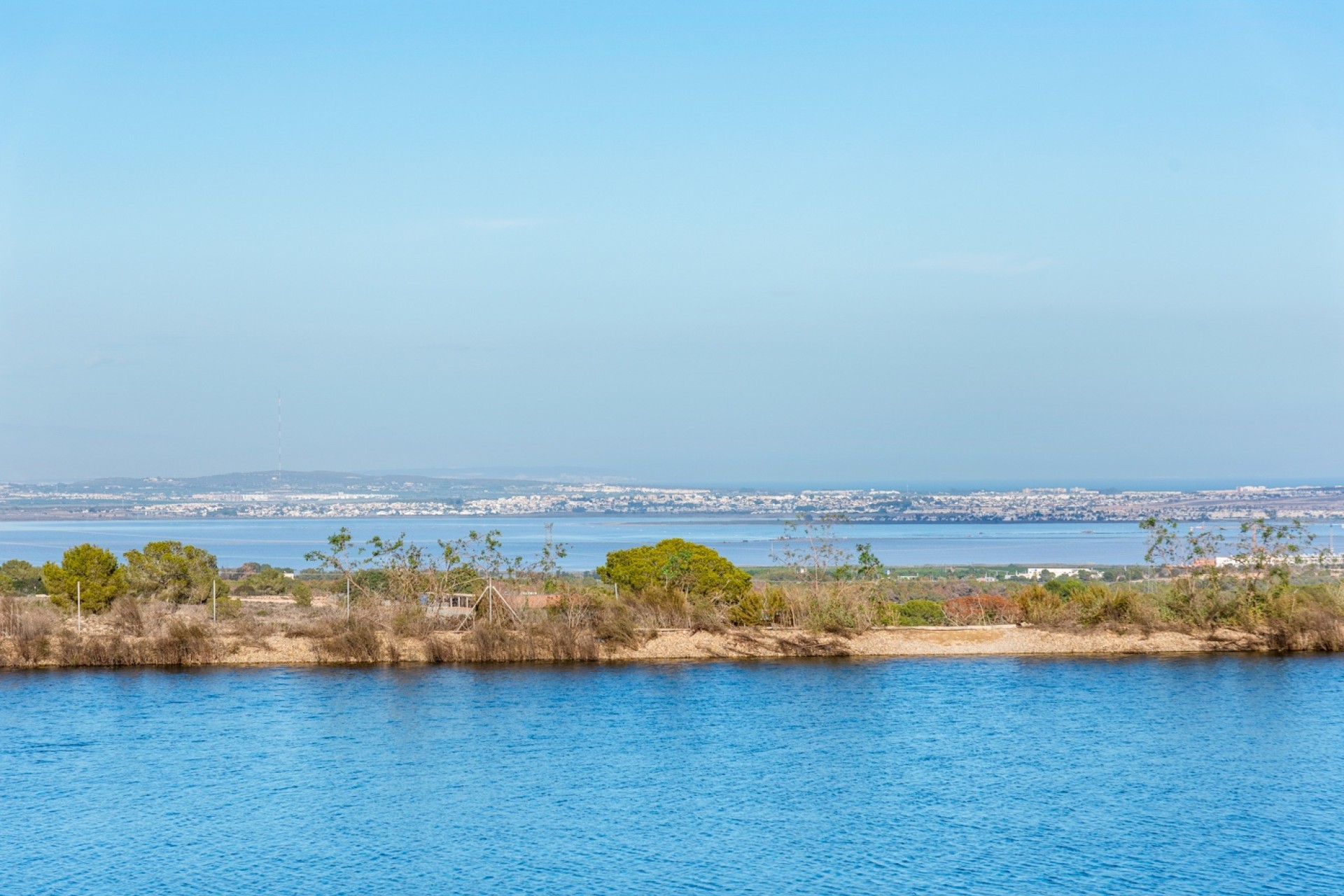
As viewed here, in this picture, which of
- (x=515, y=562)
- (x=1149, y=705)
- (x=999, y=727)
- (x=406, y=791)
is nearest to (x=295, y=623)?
(x=515, y=562)

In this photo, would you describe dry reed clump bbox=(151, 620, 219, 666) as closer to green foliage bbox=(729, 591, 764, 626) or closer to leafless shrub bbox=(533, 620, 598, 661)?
leafless shrub bbox=(533, 620, 598, 661)

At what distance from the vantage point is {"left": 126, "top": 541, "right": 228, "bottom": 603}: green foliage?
51281mm

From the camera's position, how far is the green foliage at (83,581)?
163 ft

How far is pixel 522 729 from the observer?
33.0m

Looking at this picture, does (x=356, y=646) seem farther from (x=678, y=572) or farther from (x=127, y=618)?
(x=678, y=572)

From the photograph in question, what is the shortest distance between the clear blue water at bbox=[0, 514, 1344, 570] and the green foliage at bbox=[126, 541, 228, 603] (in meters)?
50.7

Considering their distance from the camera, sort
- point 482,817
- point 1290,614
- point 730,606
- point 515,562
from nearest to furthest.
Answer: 1. point 482,817
2. point 1290,614
3. point 730,606
4. point 515,562

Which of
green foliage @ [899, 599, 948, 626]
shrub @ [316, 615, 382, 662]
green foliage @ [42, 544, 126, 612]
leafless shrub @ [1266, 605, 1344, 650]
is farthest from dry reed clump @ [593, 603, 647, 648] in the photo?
leafless shrub @ [1266, 605, 1344, 650]

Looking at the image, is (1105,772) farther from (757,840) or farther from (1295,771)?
(757,840)

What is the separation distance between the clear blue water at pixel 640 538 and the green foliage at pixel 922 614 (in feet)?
173

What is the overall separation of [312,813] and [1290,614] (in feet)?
109

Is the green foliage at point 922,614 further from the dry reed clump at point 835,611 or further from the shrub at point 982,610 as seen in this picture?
the dry reed clump at point 835,611

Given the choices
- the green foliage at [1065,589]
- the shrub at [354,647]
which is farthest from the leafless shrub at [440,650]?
the green foliage at [1065,589]

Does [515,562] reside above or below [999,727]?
above
